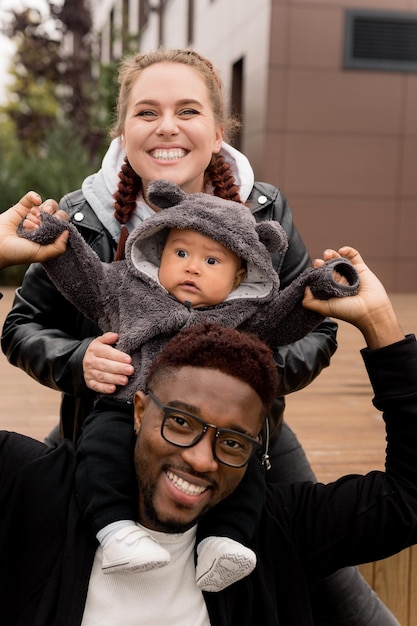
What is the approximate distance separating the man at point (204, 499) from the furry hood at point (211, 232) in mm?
145

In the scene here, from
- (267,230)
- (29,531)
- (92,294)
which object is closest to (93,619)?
(29,531)

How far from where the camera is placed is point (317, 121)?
12.4 meters

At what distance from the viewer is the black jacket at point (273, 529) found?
1847 mm

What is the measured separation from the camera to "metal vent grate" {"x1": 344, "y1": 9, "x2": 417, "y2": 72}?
12336 mm

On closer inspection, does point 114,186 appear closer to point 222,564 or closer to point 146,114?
point 146,114

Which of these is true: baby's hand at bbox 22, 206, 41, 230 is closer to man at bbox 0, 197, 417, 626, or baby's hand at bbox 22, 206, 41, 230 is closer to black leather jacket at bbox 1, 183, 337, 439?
man at bbox 0, 197, 417, 626

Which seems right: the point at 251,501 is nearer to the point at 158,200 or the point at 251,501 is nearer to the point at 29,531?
the point at 29,531

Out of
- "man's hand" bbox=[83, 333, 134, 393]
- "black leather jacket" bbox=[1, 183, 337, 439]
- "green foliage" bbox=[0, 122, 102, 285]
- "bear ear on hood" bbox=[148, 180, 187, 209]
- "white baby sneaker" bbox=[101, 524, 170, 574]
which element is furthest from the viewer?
"green foliage" bbox=[0, 122, 102, 285]

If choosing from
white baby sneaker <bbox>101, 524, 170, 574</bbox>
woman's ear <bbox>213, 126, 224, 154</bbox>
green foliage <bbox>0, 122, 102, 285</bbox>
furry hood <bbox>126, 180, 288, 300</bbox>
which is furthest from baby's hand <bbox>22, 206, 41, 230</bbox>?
green foliage <bbox>0, 122, 102, 285</bbox>

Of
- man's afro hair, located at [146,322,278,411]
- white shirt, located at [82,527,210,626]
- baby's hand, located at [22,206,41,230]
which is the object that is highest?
baby's hand, located at [22,206,41,230]

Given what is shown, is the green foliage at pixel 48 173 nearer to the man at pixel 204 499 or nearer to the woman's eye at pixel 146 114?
the woman's eye at pixel 146 114

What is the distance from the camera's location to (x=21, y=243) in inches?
76.9

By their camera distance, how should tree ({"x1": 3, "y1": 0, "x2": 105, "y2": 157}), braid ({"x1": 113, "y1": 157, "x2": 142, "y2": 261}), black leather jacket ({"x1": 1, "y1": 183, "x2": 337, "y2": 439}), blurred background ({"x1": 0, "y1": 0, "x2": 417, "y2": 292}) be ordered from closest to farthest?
black leather jacket ({"x1": 1, "y1": 183, "x2": 337, "y2": 439}) < braid ({"x1": 113, "y1": 157, "x2": 142, "y2": 261}) < blurred background ({"x1": 0, "y1": 0, "x2": 417, "y2": 292}) < tree ({"x1": 3, "y1": 0, "x2": 105, "y2": 157})

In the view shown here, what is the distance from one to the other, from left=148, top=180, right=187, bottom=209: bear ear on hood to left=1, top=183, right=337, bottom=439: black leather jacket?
270mm
